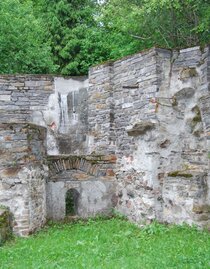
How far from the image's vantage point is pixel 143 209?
7445 millimetres

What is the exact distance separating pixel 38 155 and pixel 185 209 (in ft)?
9.01

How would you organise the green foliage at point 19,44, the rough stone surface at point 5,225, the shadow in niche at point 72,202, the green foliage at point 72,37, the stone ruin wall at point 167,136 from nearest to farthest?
the rough stone surface at point 5,225 → the stone ruin wall at point 167,136 → the shadow in niche at point 72,202 → the green foliage at point 19,44 → the green foliage at point 72,37

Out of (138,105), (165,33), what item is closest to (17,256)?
(138,105)

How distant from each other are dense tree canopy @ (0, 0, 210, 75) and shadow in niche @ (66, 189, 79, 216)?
207 inches

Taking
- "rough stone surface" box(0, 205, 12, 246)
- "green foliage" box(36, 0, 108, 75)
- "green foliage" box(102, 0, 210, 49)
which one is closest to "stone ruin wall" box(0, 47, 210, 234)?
"rough stone surface" box(0, 205, 12, 246)

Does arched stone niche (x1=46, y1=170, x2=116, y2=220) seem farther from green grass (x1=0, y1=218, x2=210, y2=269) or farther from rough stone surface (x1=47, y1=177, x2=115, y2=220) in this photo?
green grass (x1=0, y1=218, x2=210, y2=269)

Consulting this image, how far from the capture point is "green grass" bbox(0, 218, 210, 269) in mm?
4949

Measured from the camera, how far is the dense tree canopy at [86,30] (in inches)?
497

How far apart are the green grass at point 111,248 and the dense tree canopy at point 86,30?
243 inches

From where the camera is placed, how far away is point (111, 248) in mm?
5828

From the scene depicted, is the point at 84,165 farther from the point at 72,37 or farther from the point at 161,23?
the point at 72,37

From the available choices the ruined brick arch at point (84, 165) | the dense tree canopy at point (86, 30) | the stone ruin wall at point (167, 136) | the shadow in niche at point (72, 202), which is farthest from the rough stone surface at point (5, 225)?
the dense tree canopy at point (86, 30)

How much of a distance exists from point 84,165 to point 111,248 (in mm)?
2752

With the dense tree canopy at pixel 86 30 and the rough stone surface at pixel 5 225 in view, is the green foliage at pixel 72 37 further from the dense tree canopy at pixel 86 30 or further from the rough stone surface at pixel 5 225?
the rough stone surface at pixel 5 225
